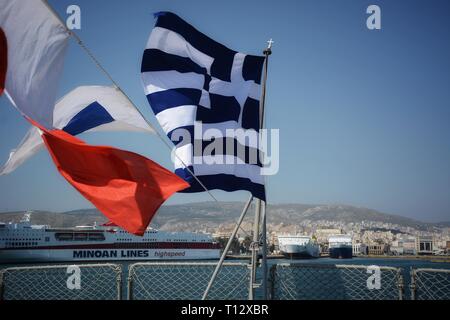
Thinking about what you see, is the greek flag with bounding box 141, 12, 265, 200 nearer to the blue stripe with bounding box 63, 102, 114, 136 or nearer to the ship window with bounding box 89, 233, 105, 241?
the blue stripe with bounding box 63, 102, 114, 136

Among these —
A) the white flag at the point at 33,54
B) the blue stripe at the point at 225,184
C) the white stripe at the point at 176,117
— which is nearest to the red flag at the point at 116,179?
the white flag at the point at 33,54

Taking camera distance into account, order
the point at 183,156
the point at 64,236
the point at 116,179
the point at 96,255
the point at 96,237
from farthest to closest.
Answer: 1. the point at 96,237
2. the point at 96,255
3. the point at 64,236
4. the point at 183,156
5. the point at 116,179

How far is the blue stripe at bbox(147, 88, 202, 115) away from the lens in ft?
18.0

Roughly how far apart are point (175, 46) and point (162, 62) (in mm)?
296

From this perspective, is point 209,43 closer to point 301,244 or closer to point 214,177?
point 214,177

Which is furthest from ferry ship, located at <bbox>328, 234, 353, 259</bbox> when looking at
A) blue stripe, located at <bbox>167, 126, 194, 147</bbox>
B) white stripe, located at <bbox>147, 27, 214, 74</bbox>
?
blue stripe, located at <bbox>167, 126, 194, 147</bbox>

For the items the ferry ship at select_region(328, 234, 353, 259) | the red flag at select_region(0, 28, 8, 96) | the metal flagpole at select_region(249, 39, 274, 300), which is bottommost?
the ferry ship at select_region(328, 234, 353, 259)

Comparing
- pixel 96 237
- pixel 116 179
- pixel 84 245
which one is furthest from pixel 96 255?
pixel 116 179

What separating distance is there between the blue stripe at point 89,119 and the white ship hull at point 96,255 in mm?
66709

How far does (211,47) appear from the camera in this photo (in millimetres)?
5766

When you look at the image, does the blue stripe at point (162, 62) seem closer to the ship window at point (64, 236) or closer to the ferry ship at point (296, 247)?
the ship window at point (64, 236)

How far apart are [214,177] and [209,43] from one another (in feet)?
6.43

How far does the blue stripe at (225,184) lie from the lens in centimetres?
515

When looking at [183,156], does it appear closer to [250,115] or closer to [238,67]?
[250,115]
